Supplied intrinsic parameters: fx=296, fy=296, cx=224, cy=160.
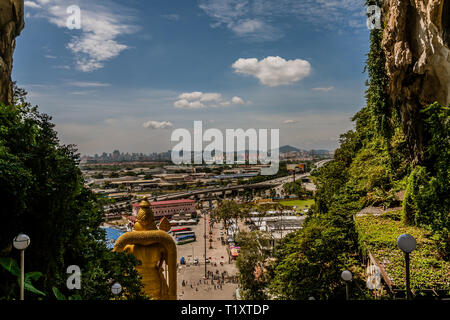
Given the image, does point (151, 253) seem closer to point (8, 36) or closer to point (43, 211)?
point (43, 211)

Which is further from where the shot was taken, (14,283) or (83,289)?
(83,289)

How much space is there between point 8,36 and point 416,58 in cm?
1107

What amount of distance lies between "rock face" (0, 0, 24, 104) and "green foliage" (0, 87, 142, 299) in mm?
3650

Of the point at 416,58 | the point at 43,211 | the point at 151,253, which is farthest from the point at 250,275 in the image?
the point at 43,211

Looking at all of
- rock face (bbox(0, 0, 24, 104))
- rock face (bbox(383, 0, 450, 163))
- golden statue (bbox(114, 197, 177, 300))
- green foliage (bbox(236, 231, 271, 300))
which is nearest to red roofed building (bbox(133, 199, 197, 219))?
green foliage (bbox(236, 231, 271, 300))

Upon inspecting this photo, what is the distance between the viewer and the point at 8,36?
26.7ft

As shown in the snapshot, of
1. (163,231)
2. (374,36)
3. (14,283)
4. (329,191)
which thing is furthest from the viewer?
(329,191)

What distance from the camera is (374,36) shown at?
32.8ft

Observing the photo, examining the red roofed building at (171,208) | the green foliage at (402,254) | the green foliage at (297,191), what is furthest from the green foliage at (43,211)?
the green foliage at (297,191)

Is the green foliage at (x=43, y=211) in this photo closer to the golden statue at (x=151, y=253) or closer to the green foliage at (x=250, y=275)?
the golden statue at (x=151, y=253)

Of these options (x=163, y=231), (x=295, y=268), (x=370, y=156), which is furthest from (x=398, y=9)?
(x=163, y=231)
